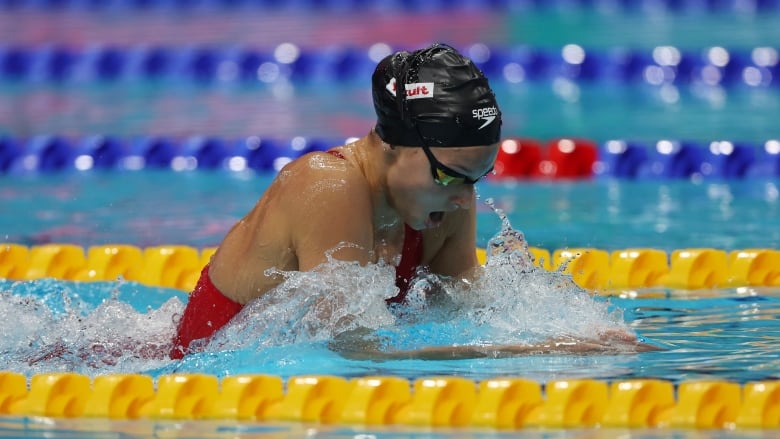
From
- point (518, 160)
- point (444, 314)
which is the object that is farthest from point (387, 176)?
point (518, 160)

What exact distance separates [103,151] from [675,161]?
3.54 meters

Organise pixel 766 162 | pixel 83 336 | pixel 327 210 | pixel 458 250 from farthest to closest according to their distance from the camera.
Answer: pixel 766 162 → pixel 83 336 → pixel 458 250 → pixel 327 210

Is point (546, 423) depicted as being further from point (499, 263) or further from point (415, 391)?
point (499, 263)

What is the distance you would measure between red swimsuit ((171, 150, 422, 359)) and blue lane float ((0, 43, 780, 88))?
23.1 feet

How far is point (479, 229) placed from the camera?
6031 mm

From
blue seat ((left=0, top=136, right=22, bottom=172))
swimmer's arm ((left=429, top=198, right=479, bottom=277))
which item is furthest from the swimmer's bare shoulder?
blue seat ((left=0, top=136, right=22, bottom=172))

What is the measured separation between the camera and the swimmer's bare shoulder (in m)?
3.22

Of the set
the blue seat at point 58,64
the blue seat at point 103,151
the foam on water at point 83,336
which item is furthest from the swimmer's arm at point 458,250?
the blue seat at point 58,64

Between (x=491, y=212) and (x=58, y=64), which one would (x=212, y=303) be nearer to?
(x=491, y=212)

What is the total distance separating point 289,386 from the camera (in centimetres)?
334

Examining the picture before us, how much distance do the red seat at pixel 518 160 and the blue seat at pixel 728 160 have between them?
100 cm

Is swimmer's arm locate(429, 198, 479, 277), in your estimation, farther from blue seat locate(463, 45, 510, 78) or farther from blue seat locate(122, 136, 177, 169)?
blue seat locate(463, 45, 510, 78)

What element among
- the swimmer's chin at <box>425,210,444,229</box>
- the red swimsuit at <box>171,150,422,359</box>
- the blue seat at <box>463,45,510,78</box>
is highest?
the swimmer's chin at <box>425,210,444,229</box>

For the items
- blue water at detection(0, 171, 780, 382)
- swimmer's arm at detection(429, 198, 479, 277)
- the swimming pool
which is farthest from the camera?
swimmer's arm at detection(429, 198, 479, 277)
